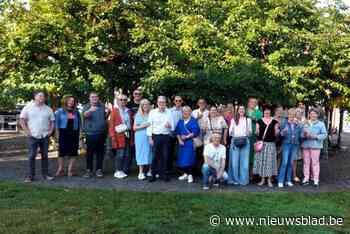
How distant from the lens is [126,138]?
32.2 ft

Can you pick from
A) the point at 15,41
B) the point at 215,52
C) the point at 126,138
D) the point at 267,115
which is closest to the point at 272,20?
the point at 215,52

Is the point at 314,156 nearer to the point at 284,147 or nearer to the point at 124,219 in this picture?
the point at 284,147

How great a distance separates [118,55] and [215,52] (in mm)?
2870

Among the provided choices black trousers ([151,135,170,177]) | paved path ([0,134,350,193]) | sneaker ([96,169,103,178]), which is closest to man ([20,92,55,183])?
paved path ([0,134,350,193])

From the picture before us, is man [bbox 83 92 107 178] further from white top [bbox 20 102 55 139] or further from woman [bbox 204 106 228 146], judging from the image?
woman [bbox 204 106 228 146]

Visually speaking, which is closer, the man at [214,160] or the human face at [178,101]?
the man at [214,160]

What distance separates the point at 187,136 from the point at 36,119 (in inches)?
123

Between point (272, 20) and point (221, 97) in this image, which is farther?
point (272, 20)

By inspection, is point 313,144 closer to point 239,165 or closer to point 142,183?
point 239,165

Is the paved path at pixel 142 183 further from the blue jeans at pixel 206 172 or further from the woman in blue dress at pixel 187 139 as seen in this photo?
the woman in blue dress at pixel 187 139

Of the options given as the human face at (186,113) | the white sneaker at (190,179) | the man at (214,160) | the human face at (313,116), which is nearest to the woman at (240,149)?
the man at (214,160)

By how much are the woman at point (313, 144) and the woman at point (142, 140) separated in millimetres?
3315

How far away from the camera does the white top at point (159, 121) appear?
30.6ft
